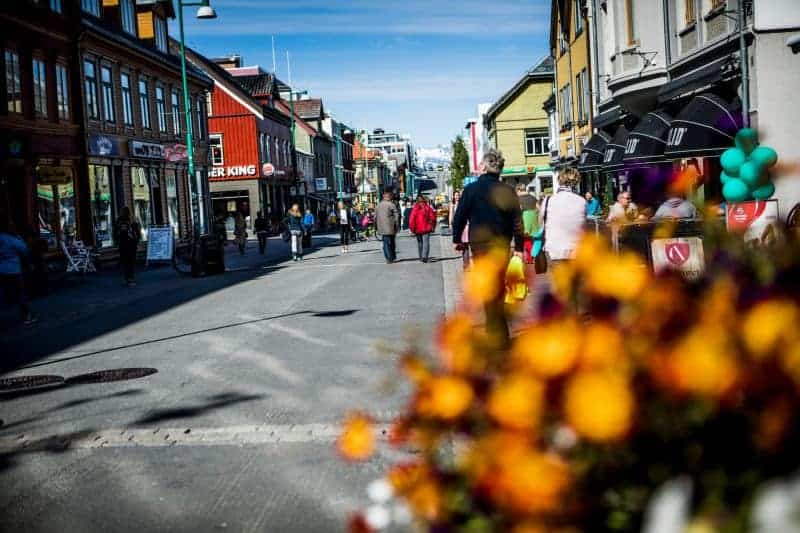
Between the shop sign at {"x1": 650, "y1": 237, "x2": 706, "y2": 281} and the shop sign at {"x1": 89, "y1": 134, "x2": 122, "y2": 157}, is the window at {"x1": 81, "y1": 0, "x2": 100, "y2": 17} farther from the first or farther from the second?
the shop sign at {"x1": 650, "y1": 237, "x2": 706, "y2": 281}

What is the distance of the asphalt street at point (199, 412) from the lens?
4582 mm

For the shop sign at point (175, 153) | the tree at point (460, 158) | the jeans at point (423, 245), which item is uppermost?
the tree at point (460, 158)

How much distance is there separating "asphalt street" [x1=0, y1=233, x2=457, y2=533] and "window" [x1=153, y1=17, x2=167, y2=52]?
2507 centimetres

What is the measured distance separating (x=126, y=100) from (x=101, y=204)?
4893mm

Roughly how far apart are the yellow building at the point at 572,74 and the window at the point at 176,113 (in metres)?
16.8

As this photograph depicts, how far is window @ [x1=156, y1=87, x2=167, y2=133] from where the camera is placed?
35406mm

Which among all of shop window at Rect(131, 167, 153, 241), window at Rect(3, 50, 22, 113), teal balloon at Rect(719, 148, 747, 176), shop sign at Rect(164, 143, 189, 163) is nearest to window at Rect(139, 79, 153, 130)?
shop window at Rect(131, 167, 153, 241)

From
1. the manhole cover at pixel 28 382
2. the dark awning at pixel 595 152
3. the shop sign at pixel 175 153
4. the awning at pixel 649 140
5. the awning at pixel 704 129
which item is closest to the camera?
the manhole cover at pixel 28 382

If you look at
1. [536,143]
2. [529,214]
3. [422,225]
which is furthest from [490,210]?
[536,143]

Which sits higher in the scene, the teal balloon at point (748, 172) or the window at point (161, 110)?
the window at point (161, 110)

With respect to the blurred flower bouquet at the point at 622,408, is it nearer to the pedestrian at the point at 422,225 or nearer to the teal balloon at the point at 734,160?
the teal balloon at the point at 734,160

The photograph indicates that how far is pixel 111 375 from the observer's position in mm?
8578

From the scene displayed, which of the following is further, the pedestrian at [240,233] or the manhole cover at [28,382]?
the pedestrian at [240,233]

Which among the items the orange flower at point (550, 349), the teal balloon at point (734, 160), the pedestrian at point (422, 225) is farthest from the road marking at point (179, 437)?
the pedestrian at point (422, 225)
